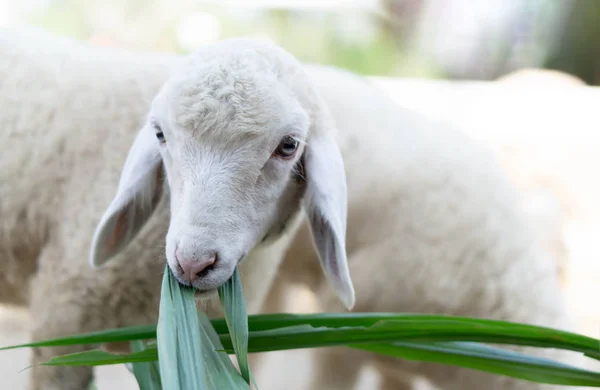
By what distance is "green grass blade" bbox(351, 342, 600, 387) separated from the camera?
1.21 metres

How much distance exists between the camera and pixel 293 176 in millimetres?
1431

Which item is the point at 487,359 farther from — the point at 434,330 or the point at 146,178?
the point at 146,178

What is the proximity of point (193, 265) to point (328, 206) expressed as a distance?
36cm

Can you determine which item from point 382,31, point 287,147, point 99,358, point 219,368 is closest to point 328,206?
point 287,147

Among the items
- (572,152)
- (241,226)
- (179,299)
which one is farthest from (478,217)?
(572,152)

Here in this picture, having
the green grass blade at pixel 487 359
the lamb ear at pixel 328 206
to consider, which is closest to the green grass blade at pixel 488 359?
the green grass blade at pixel 487 359

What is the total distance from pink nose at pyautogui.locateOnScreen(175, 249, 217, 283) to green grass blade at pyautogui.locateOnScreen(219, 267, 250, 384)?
8 cm

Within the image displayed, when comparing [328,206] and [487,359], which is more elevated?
[328,206]

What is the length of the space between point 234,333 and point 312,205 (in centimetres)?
41

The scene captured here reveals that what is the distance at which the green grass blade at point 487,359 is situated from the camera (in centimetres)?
121

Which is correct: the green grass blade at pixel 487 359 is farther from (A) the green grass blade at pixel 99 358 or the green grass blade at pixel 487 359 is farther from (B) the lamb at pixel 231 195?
(A) the green grass blade at pixel 99 358

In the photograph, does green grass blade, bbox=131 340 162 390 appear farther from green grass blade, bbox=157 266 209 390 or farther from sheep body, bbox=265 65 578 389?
sheep body, bbox=265 65 578 389

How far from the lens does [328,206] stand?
1.37 metres

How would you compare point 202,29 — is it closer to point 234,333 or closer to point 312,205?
point 312,205
